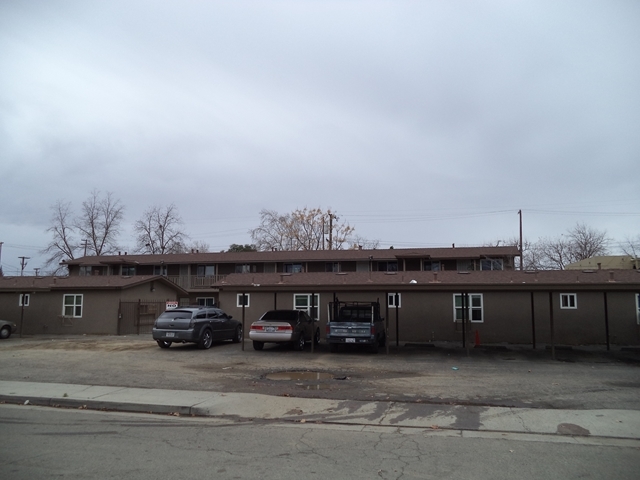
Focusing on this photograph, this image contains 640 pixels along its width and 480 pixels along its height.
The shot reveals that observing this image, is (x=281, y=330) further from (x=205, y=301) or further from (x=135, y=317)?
(x=205, y=301)

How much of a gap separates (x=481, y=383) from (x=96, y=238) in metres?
51.2

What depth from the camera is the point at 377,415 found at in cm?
871

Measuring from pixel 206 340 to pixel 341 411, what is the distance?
37.8 feet

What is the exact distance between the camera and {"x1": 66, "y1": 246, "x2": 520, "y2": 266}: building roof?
3066 centimetres

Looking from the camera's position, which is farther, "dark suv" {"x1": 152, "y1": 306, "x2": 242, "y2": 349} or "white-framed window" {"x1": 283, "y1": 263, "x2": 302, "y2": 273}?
"white-framed window" {"x1": 283, "y1": 263, "x2": 302, "y2": 273}

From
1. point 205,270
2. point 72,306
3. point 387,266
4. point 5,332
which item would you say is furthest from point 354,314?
point 205,270

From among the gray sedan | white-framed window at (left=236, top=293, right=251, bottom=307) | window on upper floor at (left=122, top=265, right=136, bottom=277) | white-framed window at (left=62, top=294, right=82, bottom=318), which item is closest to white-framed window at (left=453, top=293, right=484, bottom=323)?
the gray sedan

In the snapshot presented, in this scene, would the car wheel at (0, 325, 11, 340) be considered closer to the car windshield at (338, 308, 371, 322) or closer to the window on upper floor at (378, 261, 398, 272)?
the car windshield at (338, 308, 371, 322)

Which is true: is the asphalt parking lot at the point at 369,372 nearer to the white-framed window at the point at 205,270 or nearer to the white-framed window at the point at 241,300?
the white-framed window at the point at 241,300

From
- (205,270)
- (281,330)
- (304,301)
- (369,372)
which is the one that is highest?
(205,270)

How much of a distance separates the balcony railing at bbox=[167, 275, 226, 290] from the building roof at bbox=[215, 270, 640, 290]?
8045 mm

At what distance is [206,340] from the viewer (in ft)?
64.0

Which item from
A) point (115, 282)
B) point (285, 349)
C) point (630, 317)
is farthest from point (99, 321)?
point (630, 317)

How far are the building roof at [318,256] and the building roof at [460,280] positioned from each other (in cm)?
639
